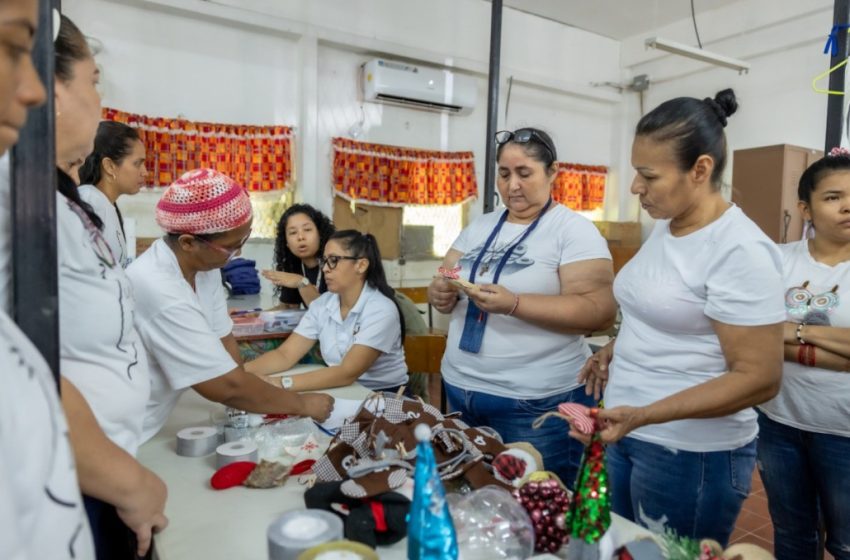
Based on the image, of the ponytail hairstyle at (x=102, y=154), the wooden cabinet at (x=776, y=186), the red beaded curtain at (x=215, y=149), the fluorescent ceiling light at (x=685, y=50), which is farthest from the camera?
the wooden cabinet at (x=776, y=186)

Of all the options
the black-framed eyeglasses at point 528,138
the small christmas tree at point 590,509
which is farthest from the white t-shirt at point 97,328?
the black-framed eyeglasses at point 528,138

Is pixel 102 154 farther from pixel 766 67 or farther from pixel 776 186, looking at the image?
pixel 766 67

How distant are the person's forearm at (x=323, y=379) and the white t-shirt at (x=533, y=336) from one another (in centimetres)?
47

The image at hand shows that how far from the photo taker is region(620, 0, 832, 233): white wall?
5406 mm

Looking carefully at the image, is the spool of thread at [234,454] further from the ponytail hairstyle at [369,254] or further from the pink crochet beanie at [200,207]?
the ponytail hairstyle at [369,254]

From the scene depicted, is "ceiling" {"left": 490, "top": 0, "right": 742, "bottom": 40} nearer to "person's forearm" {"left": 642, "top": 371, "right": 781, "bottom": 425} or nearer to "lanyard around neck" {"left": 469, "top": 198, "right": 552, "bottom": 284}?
"lanyard around neck" {"left": 469, "top": 198, "right": 552, "bottom": 284}

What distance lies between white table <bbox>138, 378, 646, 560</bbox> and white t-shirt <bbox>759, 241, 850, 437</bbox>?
2.82 feet

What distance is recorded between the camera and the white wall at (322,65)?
4.66 m

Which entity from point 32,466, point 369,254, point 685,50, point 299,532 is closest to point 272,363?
point 369,254

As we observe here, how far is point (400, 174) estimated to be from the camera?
5.96 m

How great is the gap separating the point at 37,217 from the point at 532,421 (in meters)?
1.43

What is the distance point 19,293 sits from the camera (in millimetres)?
755

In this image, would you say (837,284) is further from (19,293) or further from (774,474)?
(19,293)

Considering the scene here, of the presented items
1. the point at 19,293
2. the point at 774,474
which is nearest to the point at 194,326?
the point at 19,293
